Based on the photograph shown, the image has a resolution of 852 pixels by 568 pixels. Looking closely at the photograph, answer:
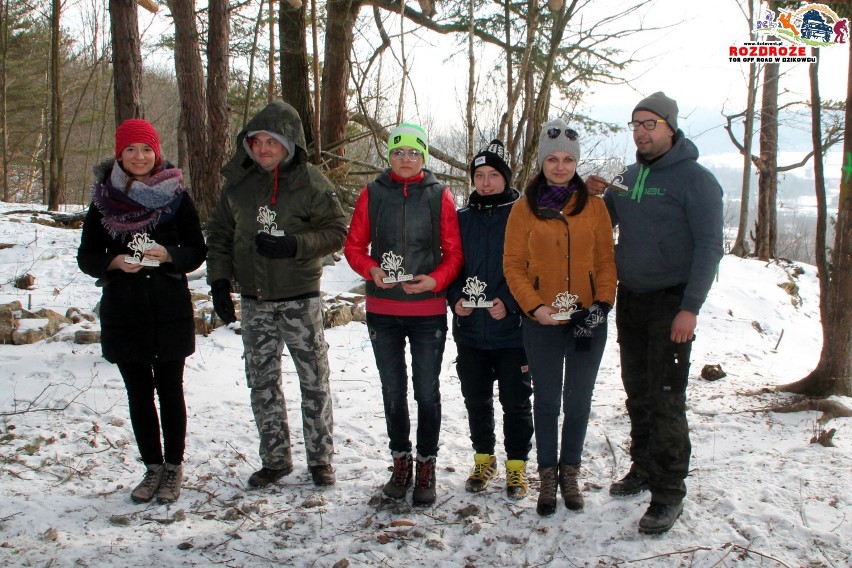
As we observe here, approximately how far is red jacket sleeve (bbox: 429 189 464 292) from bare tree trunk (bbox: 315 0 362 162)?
7833 mm

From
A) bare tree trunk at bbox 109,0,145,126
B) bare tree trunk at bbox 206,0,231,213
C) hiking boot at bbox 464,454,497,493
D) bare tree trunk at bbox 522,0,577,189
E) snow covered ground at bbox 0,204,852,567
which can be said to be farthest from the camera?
bare tree trunk at bbox 206,0,231,213

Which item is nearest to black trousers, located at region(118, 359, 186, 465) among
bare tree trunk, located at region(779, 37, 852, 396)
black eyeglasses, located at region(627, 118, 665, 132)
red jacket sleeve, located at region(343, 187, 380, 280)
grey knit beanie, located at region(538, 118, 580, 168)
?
red jacket sleeve, located at region(343, 187, 380, 280)

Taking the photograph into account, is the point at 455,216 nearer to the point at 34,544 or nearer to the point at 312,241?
the point at 312,241

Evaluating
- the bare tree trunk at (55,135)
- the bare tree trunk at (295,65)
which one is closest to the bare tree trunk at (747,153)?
the bare tree trunk at (295,65)

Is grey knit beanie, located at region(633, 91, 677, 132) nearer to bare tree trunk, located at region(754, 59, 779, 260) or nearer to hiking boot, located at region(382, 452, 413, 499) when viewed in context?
hiking boot, located at region(382, 452, 413, 499)

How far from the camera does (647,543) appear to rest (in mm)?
2957

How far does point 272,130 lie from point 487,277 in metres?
1.47

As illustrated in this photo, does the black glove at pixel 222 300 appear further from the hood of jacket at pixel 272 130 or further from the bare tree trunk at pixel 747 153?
the bare tree trunk at pixel 747 153

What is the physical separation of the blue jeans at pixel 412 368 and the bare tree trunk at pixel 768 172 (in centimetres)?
1672

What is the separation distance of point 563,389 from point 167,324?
86.7 inches

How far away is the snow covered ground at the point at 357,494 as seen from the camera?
A: 2.89 m

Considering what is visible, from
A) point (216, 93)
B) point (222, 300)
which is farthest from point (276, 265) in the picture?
point (216, 93)

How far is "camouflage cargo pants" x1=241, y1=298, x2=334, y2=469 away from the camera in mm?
3549

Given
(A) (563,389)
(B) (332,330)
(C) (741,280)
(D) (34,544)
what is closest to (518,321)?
(A) (563,389)
